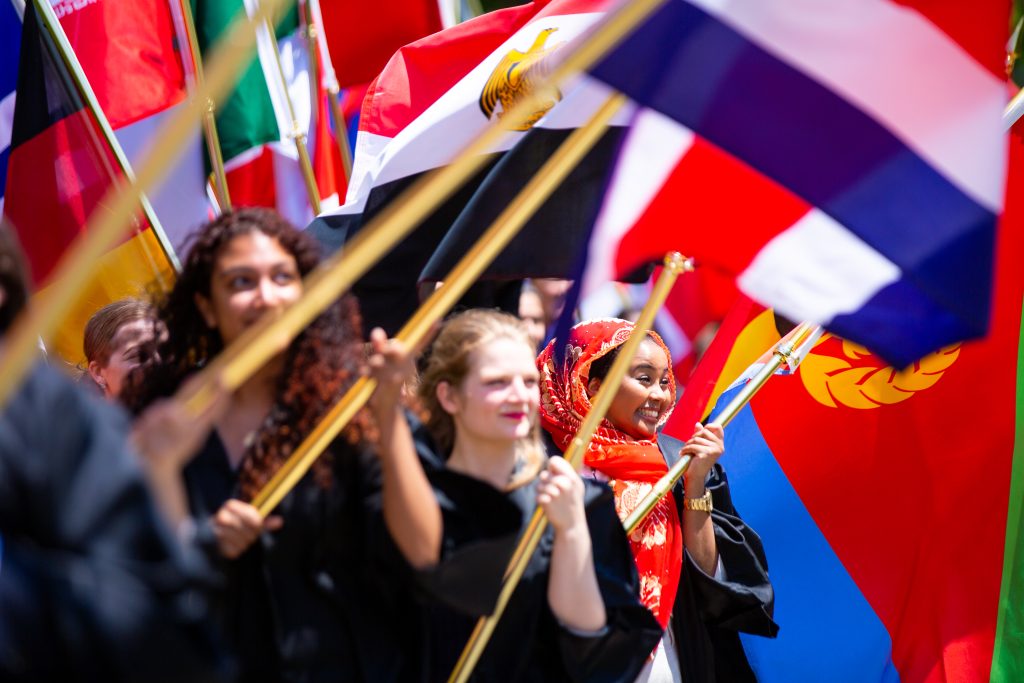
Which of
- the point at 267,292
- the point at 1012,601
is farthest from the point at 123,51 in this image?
the point at 1012,601

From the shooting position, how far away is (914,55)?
12.0ft

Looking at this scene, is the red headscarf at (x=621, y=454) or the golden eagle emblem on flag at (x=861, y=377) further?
the golden eagle emblem on flag at (x=861, y=377)

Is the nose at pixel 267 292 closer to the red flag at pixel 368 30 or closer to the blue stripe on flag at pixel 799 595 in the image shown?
the blue stripe on flag at pixel 799 595

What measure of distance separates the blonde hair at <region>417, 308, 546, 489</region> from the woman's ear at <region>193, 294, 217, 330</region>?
649mm

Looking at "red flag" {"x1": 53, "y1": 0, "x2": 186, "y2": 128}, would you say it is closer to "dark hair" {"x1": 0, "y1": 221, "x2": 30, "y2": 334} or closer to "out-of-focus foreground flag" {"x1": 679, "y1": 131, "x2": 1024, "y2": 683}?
"out-of-focus foreground flag" {"x1": 679, "y1": 131, "x2": 1024, "y2": 683}

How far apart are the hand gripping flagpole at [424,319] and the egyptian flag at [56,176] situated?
2142 millimetres

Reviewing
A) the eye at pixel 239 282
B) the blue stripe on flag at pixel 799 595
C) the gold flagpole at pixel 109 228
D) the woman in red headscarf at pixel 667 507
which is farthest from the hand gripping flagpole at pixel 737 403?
the gold flagpole at pixel 109 228

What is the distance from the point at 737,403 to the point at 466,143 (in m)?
1.19

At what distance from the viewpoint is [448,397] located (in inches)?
143

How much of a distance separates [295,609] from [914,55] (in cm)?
203

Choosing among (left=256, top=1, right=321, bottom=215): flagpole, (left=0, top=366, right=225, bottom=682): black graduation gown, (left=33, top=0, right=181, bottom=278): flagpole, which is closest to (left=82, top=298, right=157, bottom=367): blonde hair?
(left=33, top=0, right=181, bottom=278): flagpole

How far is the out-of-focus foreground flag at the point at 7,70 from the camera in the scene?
552 centimetres

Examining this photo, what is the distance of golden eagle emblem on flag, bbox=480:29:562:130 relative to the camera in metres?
4.60

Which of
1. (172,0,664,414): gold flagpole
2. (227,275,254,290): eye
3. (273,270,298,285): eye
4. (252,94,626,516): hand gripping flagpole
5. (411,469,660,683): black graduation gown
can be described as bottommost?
(411,469,660,683): black graduation gown
